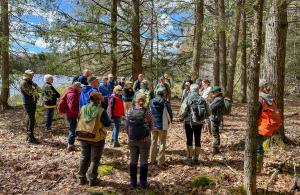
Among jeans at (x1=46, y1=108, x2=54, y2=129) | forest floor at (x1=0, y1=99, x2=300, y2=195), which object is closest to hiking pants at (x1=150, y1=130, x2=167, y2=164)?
forest floor at (x1=0, y1=99, x2=300, y2=195)

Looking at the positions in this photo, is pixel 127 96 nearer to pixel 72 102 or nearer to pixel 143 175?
pixel 72 102

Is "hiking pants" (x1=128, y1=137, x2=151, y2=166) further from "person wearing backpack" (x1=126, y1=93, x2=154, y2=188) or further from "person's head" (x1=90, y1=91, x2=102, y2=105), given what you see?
"person's head" (x1=90, y1=91, x2=102, y2=105)

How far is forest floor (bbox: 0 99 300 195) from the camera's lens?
22.3 feet

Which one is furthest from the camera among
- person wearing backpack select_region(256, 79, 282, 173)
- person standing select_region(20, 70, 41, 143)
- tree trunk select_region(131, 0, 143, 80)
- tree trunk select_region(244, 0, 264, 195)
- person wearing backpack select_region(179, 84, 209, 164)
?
tree trunk select_region(131, 0, 143, 80)

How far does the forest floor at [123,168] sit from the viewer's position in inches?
268

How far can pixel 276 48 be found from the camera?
28.0 feet

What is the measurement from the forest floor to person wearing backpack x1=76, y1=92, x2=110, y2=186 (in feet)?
1.08

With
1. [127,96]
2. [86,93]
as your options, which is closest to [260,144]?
[86,93]

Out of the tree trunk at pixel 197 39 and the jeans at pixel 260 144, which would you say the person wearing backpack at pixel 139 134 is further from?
the tree trunk at pixel 197 39

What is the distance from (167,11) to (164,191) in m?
12.4

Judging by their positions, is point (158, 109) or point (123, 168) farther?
point (123, 168)

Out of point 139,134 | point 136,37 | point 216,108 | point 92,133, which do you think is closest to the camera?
point 92,133

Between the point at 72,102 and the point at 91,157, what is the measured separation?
2530mm

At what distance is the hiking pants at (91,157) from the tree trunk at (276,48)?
4653 millimetres
